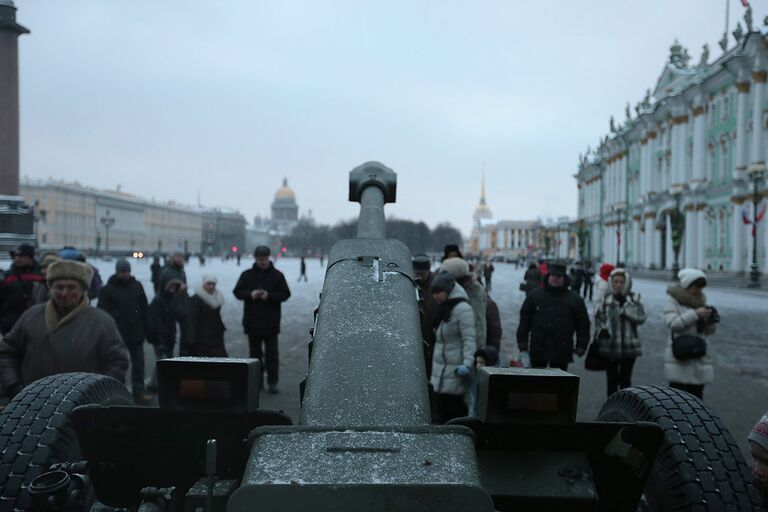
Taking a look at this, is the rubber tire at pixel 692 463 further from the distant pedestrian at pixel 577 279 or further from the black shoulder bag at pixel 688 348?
the distant pedestrian at pixel 577 279

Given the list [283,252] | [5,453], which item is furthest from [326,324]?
[283,252]

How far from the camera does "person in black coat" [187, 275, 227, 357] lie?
7980mm

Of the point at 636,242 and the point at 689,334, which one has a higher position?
the point at 636,242

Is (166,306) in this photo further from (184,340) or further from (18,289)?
(18,289)

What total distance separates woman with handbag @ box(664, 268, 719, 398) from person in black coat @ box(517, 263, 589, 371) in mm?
876

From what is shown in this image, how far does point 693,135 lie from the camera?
5041cm

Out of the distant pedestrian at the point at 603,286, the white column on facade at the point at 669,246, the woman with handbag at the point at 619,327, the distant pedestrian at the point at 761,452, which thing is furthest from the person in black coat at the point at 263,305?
the white column on facade at the point at 669,246

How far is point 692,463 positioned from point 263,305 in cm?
624

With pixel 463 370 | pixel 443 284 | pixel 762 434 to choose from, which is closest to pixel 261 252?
pixel 443 284

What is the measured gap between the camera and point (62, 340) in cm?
422

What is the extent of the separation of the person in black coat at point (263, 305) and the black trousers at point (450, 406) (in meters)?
2.92

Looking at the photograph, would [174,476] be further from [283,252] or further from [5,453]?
[283,252]

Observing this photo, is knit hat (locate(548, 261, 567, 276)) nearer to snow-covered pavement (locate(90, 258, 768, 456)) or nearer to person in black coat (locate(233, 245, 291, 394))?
snow-covered pavement (locate(90, 258, 768, 456))

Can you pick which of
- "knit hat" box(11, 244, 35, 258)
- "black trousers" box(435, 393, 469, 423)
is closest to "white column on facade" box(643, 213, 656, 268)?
"knit hat" box(11, 244, 35, 258)
